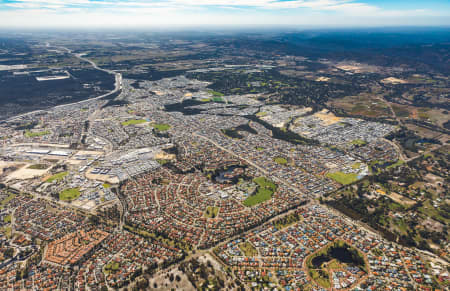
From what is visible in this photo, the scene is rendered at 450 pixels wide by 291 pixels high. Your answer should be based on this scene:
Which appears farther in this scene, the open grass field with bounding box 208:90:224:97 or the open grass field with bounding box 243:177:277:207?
the open grass field with bounding box 208:90:224:97

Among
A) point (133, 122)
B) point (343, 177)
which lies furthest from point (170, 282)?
point (133, 122)

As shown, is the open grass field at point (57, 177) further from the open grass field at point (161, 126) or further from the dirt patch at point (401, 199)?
the dirt patch at point (401, 199)

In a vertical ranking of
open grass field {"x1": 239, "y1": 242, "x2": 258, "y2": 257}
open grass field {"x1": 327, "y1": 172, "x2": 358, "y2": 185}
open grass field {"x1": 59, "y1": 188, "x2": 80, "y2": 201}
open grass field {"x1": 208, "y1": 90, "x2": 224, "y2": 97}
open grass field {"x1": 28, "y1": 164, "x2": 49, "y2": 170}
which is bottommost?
open grass field {"x1": 239, "y1": 242, "x2": 258, "y2": 257}

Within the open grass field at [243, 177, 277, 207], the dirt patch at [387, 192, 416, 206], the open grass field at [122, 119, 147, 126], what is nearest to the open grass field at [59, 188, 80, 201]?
the open grass field at [243, 177, 277, 207]

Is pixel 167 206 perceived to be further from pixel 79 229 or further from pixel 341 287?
pixel 341 287

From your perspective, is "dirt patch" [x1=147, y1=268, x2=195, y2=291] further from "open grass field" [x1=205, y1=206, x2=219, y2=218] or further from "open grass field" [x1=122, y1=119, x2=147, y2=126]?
"open grass field" [x1=122, y1=119, x2=147, y2=126]

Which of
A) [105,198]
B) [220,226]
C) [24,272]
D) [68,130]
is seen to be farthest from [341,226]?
[68,130]

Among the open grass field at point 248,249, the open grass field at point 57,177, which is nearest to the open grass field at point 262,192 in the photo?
the open grass field at point 248,249
